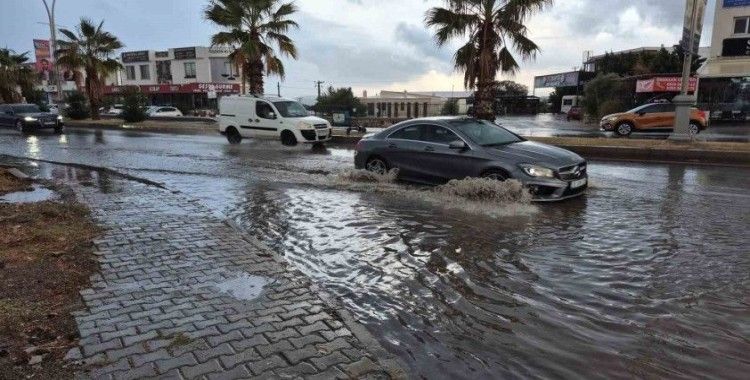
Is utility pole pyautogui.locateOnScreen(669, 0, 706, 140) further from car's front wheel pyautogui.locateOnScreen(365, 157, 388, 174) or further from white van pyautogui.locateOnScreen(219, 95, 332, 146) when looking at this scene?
white van pyautogui.locateOnScreen(219, 95, 332, 146)

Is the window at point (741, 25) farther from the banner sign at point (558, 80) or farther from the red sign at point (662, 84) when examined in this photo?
the banner sign at point (558, 80)

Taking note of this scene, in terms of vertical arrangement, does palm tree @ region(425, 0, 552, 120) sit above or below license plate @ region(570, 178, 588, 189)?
above

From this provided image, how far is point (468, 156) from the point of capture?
885cm

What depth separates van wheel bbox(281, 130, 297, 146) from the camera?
60.7ft

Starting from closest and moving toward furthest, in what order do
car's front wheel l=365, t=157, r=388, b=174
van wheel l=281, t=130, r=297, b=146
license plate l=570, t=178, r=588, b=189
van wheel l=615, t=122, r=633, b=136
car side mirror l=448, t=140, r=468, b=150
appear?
license plate l=570, t=178, r=588, b=189, car side mirror l=448, t=140, r=468, b=150, car's front wheel l=365, t=157, r=388, b=174, van wheel l=281, t=130, r=297, b=146, van wheel l=615, t=122, r=633, b=136

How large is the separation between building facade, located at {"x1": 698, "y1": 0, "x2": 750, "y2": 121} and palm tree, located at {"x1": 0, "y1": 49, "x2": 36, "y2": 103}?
53.4m

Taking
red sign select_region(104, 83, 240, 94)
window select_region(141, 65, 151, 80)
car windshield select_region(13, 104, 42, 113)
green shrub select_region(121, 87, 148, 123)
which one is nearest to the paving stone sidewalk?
car windshield select_region(13, 104, 42, 113)

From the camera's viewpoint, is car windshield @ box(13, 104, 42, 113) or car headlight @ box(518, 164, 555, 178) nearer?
car headlight @ box(518, 164, 555, 178)

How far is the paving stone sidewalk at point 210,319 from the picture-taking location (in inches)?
130

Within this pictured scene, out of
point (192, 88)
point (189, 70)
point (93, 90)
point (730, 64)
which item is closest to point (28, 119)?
point (93, 90)

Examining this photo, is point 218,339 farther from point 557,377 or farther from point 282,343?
point 557,377

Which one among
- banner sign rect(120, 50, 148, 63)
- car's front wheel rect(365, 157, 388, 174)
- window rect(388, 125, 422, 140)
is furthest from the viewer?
banner sign rect(120, 50, 148, 63)

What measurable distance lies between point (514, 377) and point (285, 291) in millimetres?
2135

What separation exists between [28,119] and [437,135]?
2675cm
